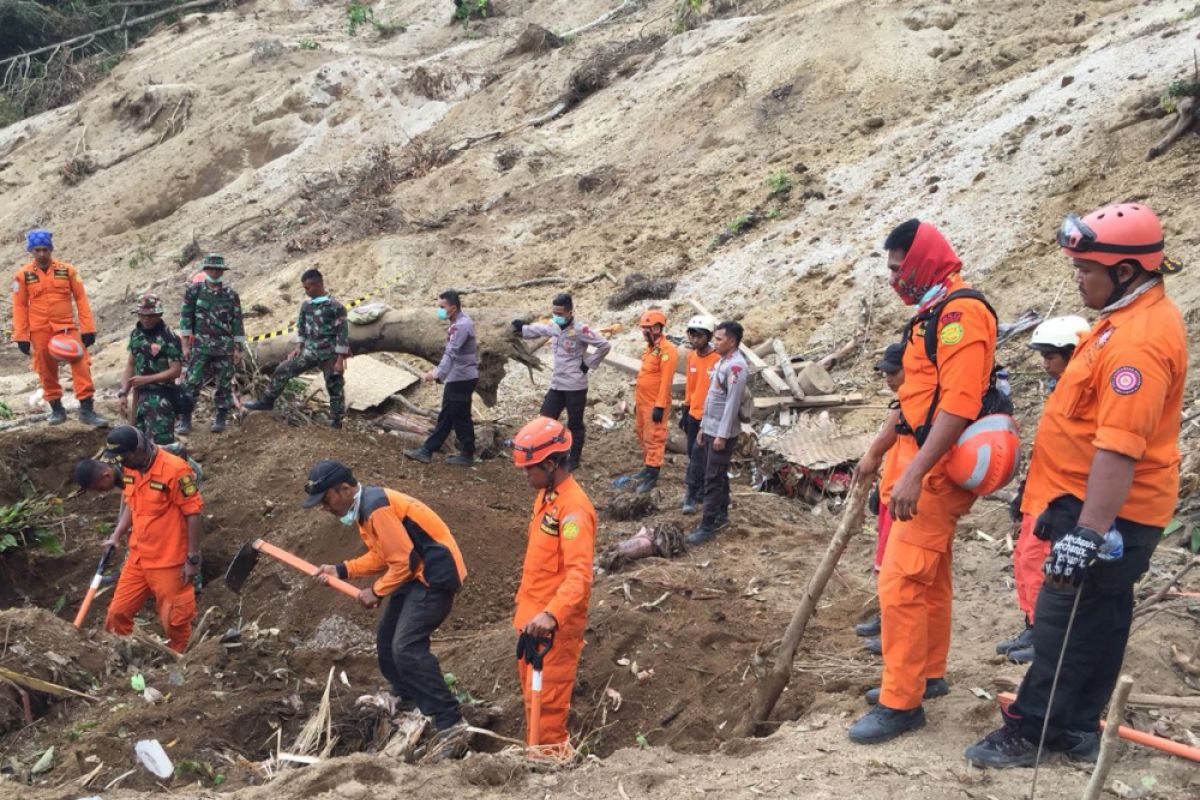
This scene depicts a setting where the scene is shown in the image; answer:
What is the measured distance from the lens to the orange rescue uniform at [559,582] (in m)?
4.65

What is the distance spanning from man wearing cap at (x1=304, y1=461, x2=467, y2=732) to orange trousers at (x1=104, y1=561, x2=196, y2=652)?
5.76 feet

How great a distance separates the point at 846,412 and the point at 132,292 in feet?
44.0

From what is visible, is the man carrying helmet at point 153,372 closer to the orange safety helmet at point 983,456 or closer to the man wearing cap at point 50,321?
the man wearing cap at point 50,321

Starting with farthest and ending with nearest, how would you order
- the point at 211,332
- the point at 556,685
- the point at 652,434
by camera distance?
the point at 652,434
the point at 211,332
the point at 556,685

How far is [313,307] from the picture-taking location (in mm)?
9023

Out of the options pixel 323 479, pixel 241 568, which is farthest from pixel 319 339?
pixel 323 479

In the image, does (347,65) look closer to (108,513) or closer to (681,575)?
(108,513)

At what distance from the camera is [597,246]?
1541cm

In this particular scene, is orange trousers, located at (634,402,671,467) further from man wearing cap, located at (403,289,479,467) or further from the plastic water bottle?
the plastic water bottle

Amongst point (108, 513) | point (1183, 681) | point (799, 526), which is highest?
point (1183, 681)

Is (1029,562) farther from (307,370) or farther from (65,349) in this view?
(65,349)

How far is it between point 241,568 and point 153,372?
87.8 inches

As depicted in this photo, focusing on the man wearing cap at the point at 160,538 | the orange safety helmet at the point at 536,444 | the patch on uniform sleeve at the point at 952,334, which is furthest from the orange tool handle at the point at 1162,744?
the man wearing cap at the point at 160,538

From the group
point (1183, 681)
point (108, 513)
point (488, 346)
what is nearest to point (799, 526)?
point (488, 346)
